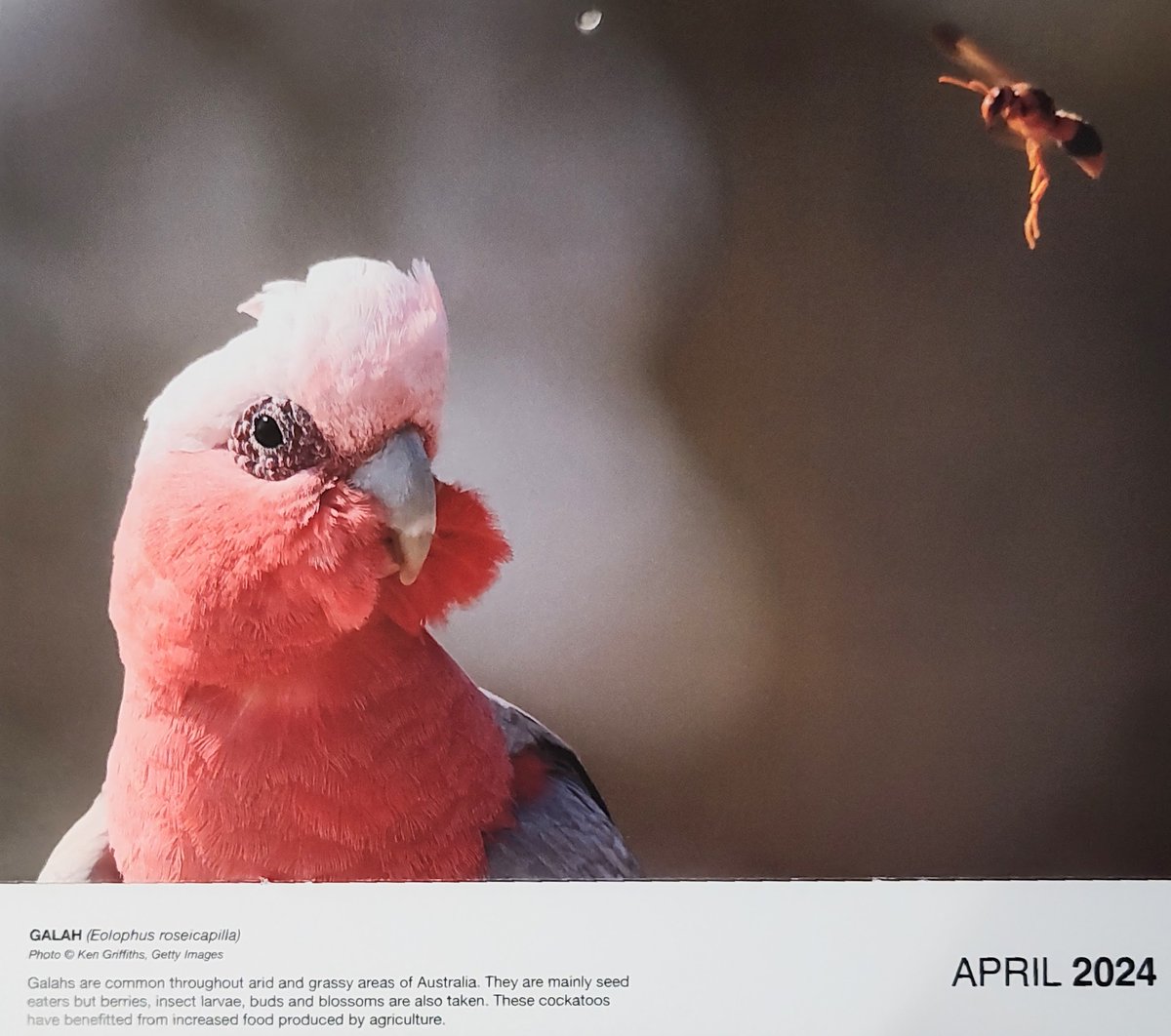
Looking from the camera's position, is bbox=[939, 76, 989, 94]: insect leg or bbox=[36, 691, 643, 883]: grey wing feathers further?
bbox=[939, 76, 989, 94]: insect leg

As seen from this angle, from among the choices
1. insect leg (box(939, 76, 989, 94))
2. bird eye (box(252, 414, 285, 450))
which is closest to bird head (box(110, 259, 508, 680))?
bird eye (box(252, 414, 285, 450))

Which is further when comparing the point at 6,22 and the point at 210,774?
the point at 6,22

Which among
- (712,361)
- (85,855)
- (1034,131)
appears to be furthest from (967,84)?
(85,855)

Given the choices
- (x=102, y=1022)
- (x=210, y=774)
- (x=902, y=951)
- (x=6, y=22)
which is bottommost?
(x=102, y=1022)

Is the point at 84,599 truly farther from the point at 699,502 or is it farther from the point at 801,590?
the point at 801,590

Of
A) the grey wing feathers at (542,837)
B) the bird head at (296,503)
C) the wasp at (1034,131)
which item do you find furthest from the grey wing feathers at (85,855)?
the wasp at (1034,131)

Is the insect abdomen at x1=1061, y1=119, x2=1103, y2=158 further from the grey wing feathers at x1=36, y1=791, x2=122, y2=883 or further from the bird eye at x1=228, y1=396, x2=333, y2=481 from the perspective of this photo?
the grey wing feathers at x1=36, y1=791, x2=122, y2=883

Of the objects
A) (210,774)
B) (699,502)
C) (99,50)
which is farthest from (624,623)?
(99,50)
